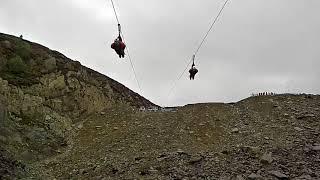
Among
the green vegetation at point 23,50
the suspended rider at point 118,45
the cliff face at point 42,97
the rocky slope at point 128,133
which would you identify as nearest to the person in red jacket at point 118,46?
the suspended rider at point 118,45

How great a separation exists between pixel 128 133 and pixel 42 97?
506 cm

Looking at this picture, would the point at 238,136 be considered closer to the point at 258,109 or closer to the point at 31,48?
the point at 258,109

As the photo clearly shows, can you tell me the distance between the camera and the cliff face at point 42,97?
18844 mm

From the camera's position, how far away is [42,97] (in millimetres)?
23250

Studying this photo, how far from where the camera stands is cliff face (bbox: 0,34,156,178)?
18.8 m

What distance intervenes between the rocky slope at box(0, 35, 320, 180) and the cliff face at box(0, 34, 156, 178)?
2.1 inches

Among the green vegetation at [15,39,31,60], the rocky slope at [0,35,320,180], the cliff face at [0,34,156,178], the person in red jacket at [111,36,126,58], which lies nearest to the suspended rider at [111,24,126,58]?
the person in red jacket at [111,36,126,58]

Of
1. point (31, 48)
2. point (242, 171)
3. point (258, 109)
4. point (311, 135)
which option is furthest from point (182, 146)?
point (31, 48)

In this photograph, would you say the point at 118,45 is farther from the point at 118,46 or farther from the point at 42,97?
the point at 42,97

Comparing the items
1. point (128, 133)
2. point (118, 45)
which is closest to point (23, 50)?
point (128, 133)

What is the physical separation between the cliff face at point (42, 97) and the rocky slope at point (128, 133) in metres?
0.05

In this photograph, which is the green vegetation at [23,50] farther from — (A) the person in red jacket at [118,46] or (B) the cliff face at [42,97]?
(A) the person in red jacket at [118,46]

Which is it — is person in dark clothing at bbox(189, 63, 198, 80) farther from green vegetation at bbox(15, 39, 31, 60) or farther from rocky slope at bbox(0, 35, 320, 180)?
green vegetation at bbox(15, 39, 31, 60)

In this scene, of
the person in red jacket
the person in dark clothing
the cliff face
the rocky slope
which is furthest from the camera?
the person in dark clothing
